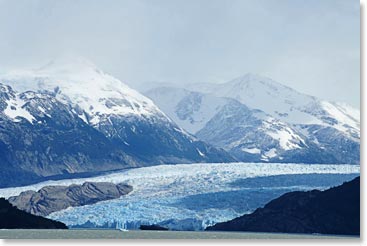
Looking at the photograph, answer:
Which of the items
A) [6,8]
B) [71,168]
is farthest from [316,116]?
[6,8]

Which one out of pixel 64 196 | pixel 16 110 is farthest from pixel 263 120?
pixel 64 196

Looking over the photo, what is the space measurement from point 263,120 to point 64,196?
8821cm

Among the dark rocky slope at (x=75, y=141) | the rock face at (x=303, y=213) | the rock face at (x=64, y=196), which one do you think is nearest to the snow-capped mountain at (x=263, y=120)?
the dark rocky slope at (x=75, y=141)

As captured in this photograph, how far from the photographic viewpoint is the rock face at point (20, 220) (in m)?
39.6

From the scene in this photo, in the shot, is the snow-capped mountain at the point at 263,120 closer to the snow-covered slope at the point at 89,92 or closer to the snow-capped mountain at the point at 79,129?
the snow-covered slope at the point at 89,92

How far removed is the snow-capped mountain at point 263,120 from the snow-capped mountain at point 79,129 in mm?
13687

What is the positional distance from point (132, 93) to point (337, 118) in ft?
122

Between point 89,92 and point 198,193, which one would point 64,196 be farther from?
point 89,92

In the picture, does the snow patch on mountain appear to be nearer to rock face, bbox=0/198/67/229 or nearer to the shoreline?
rock face, bbox=0/198/67/229

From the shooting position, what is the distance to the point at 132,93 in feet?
357

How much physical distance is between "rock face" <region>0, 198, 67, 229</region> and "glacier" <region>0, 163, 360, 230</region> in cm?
166

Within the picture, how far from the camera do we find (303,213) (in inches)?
1640

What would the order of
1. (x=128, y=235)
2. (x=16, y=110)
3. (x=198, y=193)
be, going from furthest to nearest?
(x=16, y=110) → (x=198, y=193) → (x=128, y=235)

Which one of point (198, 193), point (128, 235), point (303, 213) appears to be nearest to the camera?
point (128, 235)
